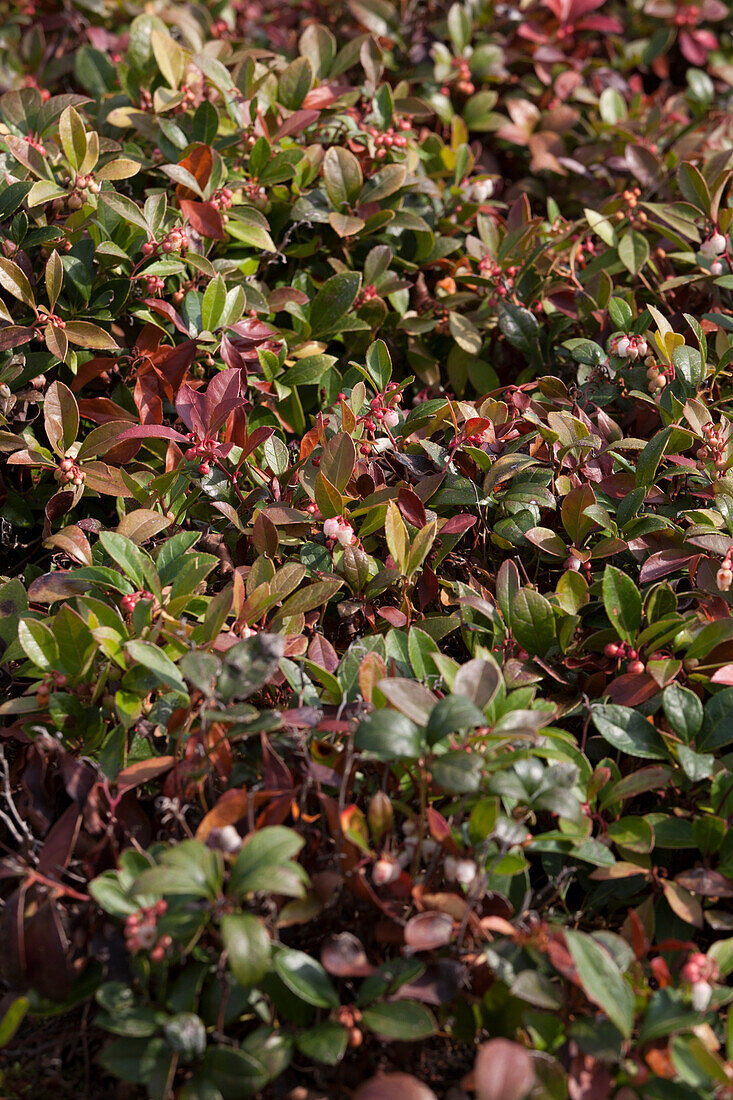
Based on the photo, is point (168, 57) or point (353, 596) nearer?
point (353, 596)

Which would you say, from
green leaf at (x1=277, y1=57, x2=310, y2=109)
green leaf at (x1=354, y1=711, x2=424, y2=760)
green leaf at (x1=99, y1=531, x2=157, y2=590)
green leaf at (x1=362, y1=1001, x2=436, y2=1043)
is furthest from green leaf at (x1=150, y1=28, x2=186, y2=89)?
green leaf at (x1=362, y1=1001, x2=436, y2=1043)

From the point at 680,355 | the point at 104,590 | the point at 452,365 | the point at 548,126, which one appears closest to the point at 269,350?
the point at 452,365

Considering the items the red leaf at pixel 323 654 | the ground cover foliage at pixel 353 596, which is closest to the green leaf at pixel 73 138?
the ground cover foliage at pixel 353 596

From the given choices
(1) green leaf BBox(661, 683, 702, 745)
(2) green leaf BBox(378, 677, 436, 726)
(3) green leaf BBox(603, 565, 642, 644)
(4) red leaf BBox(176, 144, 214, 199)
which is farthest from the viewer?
(4) red leaf BBox(176, 144, 214, 199)

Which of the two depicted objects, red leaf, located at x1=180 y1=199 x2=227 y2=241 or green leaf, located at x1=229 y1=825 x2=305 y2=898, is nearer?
green leaf, located at x1=229 y1=825 x2=305 y2=898

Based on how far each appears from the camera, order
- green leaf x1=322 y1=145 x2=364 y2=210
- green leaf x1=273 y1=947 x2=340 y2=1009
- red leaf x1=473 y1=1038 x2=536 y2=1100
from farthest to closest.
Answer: green leaf x1=322 y1=145 x2=364 y2=210, green leaf x1=273 y1=947 x2=340 y2=1009, red leaf x1=473 y1=1038 x2=536 y2=1100

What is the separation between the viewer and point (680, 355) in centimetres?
157

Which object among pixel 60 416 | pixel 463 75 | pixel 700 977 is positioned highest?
pixel 463 75

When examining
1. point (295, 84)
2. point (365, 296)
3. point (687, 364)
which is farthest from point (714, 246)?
point (295, 84)

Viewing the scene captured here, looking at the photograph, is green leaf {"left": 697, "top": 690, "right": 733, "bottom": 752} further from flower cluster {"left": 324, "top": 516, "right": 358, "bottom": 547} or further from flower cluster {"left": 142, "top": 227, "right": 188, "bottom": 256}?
flower cluster {"left": 142, "top": 227, "right": 188, "bottom": 256}

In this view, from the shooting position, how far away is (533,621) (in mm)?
1308

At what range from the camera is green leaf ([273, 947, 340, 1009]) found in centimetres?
94

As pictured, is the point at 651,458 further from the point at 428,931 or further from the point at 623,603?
the point at 428,931

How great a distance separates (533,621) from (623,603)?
0.13 m
